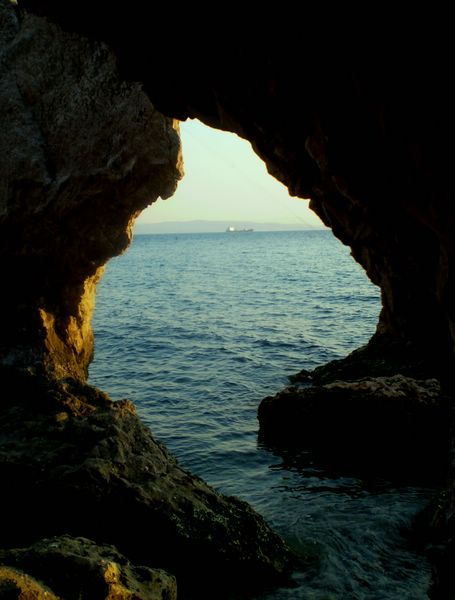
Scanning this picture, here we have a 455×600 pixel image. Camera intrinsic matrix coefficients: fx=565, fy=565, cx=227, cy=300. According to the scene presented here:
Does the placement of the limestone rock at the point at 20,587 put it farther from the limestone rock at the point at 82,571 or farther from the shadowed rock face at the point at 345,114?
the shadowed rock face at the point at 345,114

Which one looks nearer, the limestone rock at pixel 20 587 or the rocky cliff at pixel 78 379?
the limestone rock at pixel 20 587

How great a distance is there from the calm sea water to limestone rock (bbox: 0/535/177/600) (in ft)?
8.54

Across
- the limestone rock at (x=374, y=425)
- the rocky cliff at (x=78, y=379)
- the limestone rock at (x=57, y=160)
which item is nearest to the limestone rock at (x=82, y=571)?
the rocky cliff at (x=78, y=379)

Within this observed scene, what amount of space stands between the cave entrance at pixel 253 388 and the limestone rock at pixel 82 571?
3.15 metres

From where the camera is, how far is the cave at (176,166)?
222 inches

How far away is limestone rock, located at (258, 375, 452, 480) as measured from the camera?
527 inches

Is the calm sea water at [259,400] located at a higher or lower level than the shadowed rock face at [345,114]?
lower

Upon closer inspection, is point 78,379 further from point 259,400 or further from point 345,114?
point 345,114

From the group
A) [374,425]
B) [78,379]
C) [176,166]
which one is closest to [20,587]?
[78,379]

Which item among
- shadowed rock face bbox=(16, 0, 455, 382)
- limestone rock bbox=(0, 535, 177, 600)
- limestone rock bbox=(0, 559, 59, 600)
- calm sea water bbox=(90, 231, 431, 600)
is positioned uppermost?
shadowed rock face bbox=(16, 0, 455, 382)

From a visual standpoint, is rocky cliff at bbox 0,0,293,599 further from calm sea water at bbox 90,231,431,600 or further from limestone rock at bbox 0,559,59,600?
calm sea water at bbox 90,231,431,600

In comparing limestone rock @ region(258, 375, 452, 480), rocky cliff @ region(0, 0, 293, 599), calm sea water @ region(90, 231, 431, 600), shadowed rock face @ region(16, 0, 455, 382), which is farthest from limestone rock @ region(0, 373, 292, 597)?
limestone rock @ region(258, 375, 452, 480)

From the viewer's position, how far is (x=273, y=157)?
856 cm

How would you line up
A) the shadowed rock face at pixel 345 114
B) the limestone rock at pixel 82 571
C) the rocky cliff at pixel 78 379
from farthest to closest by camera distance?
the rocky cliff at pixel 78 379, the limestone rock at pixel 82 571, the shadowed rock face at pixel 345 114
